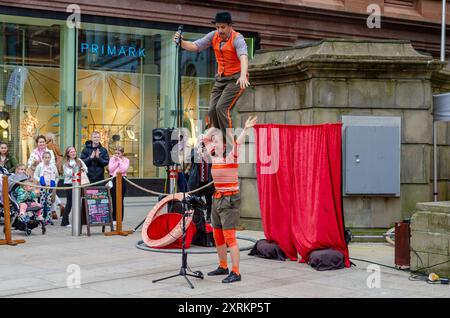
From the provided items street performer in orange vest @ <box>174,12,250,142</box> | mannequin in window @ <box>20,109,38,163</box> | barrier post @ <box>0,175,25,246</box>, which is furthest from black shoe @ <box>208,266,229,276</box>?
mannequin in window @ <box>20,109,38,163</box>

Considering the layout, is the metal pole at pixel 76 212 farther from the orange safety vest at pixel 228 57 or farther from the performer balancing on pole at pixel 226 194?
the orange safety vest at pixel 228 57

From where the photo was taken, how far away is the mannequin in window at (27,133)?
19000mm

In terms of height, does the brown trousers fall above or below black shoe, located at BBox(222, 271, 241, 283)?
above

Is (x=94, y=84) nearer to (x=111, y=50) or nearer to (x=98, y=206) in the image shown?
(x=111, y=50)

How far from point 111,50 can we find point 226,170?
13234mm

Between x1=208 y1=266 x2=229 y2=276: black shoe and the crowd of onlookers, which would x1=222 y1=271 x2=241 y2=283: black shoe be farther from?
the crowd of onlookers

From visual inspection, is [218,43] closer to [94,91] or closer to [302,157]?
[302,157]

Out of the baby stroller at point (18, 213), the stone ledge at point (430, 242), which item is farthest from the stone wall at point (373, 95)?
the baby stroller at point (18, 213)

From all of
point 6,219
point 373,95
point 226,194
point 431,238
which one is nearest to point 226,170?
point 226,194

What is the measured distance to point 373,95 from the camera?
11625 mm

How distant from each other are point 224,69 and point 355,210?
14.5 ft

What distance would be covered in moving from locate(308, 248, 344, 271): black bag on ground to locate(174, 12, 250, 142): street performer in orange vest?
2.06m

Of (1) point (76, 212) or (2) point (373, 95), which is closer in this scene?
(2) point (373, 95)

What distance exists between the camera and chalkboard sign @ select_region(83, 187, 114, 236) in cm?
1270
